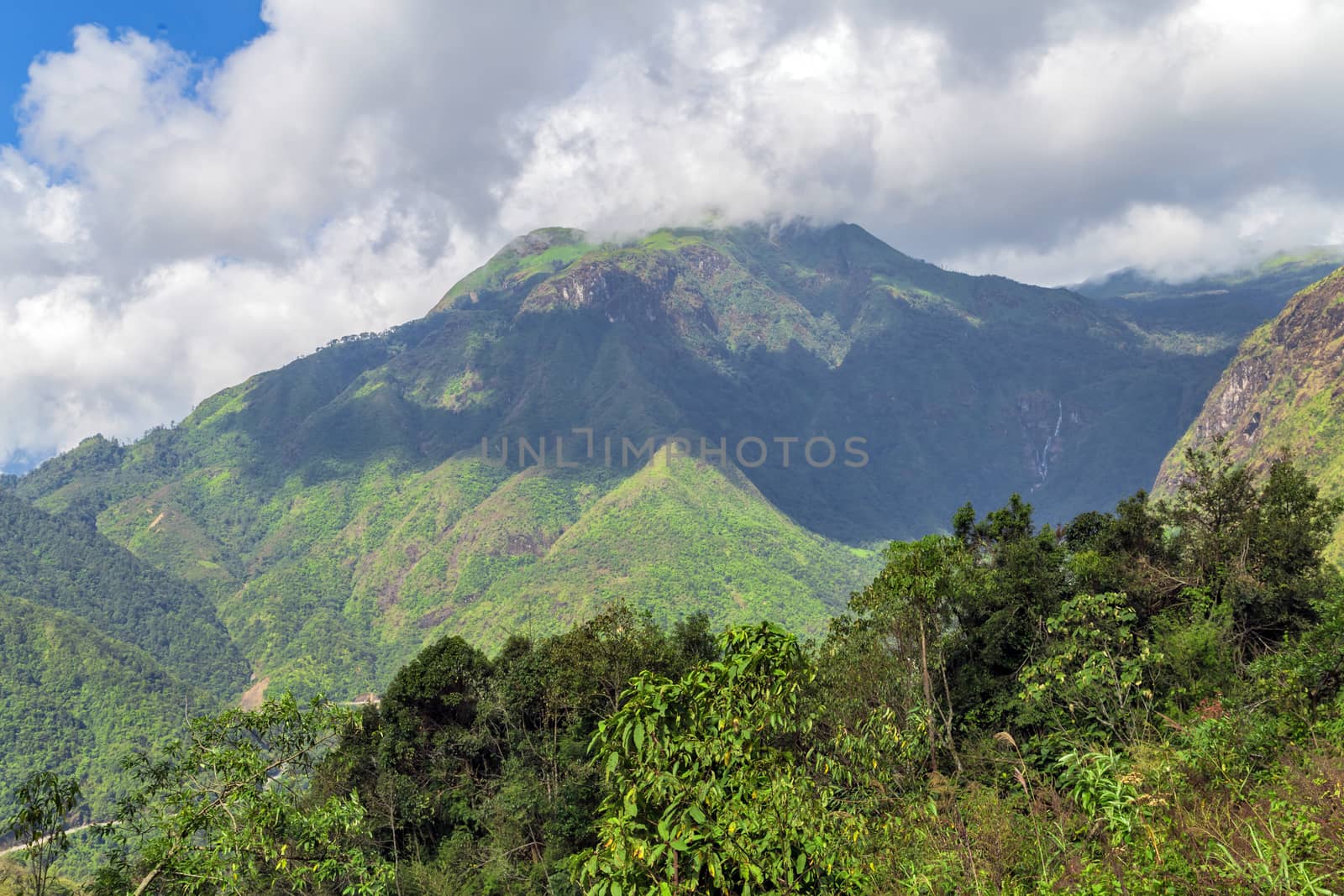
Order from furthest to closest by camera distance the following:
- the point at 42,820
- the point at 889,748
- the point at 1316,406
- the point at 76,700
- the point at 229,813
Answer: the point at 1316,406 < the point at 76,700 < the point at 889,748 < the point at 229,813 < the point at 42,820

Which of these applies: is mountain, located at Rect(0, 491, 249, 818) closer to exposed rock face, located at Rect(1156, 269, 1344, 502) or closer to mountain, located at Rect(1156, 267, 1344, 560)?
mountain, located at Rect(1156, 267, 1344, 560)

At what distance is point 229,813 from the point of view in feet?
33.6

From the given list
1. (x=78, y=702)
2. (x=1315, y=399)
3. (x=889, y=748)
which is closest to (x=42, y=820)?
(x=889, y=748)

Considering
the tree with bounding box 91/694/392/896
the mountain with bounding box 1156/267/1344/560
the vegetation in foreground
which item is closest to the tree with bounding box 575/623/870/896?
the vegetation in foreground

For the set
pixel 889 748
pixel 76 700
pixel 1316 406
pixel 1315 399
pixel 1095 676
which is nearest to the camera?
pixel 889 748

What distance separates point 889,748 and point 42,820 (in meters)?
14.7

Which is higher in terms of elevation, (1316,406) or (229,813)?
(1316,406)

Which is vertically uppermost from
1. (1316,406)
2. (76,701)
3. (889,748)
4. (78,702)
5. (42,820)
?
(1316,406)

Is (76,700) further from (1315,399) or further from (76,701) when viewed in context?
(1315,399)

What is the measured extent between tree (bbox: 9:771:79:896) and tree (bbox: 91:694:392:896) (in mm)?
962

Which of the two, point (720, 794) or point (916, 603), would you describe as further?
point (916, 603)

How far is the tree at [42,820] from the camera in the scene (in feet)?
26.2

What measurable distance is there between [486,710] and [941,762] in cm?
2257

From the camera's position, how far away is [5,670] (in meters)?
152
